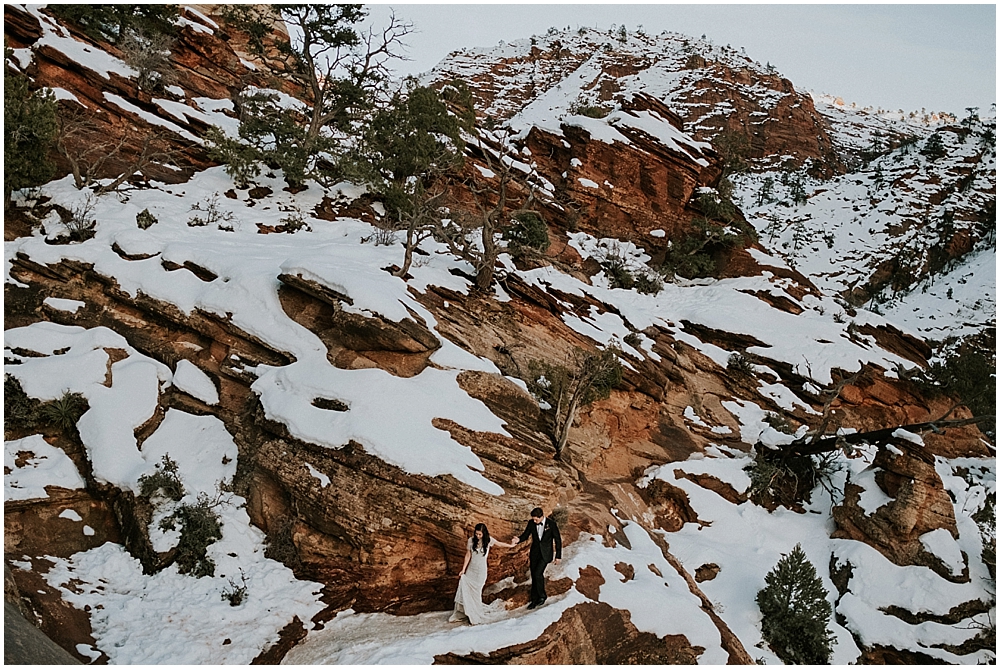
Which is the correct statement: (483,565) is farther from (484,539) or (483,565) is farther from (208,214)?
(208,214)

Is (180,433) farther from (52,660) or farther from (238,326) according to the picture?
(52,660)

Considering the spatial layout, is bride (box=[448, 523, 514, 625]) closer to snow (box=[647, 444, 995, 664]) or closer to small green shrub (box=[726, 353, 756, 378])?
snow (box=[647, 444, 995, 664])

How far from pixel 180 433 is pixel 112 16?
68.1ft

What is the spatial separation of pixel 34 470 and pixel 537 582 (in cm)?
790

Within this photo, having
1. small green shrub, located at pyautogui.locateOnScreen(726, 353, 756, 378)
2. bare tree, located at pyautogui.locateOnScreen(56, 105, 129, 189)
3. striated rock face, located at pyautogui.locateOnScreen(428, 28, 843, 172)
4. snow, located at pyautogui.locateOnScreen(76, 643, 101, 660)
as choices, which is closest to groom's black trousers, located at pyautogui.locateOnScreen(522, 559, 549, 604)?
snow, located at pyautogui.locateOnScreen(76, 643, 101, 660)

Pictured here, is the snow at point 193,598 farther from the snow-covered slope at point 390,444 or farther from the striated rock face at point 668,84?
the striated rock face at point 668,84

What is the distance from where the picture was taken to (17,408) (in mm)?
9273

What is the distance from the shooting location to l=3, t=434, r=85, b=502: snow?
8344mm

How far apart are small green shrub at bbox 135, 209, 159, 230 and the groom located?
1202cm

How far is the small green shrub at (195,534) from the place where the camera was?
8.19m

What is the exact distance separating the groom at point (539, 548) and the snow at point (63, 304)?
32.4 feet

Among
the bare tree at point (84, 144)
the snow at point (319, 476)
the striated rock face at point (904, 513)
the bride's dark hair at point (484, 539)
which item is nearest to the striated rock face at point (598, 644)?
the bride's dark hair at point (484, 539)

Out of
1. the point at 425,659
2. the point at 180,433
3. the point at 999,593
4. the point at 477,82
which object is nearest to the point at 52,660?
the point at 425,659

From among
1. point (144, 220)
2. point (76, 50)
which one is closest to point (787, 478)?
point (144, 220)
